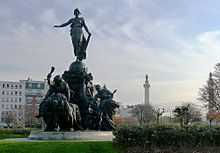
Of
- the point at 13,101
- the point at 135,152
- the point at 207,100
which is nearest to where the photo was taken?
the point at 135,152

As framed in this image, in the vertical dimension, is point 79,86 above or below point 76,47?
below

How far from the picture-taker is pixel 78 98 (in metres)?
24.8

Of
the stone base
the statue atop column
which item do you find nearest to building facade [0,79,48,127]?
the statue atop column

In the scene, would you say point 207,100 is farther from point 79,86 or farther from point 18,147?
point 18,147

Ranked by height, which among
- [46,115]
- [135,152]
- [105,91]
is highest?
[105,91]

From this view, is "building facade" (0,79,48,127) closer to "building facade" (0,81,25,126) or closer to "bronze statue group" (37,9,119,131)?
"building facade" (0,81,25,126)

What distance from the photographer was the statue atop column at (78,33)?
25.8m

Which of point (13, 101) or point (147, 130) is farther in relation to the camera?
point (13, 101)

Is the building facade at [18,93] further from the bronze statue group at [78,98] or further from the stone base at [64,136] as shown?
the stone base at [64,136]

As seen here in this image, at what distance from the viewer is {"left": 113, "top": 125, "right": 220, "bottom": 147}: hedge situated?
Result: 16031 mm

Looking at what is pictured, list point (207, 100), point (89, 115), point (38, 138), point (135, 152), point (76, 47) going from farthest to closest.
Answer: point (207, 100) → point (76, 47) → point (89, 115) → point (38, 138) → point (135, 152)

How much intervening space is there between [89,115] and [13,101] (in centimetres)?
11283

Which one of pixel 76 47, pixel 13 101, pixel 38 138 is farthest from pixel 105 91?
pixel 13 101

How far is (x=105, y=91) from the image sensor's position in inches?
990
